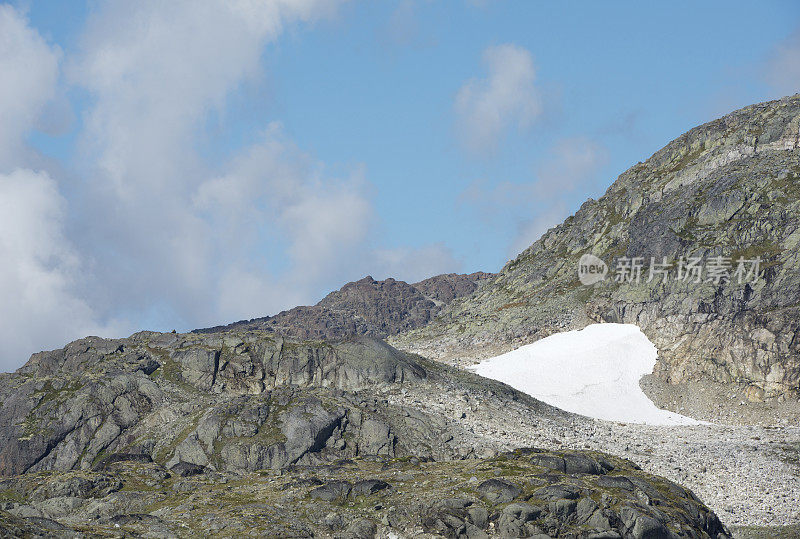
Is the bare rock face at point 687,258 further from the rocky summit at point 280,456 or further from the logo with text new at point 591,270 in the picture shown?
the rocky summit at point 280,456

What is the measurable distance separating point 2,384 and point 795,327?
10110 centimetres

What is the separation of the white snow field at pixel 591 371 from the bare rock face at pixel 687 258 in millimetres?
3639

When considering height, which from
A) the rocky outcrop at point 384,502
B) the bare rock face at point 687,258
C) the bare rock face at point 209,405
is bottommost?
the rocky outcrop at point 384,502

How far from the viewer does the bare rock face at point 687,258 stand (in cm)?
11150

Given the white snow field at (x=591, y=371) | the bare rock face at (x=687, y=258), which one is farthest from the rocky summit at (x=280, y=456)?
the bare rock face at (x=687, y=258)

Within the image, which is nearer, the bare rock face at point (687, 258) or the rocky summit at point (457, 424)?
the rocky summit at point (457, 424)

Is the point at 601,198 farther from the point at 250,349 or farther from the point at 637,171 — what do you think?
the point at 250,349

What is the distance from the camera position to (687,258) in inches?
5290

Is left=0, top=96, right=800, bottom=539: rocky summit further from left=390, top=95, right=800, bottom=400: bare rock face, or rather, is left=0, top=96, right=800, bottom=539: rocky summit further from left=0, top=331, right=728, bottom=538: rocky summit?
left=390, top=95, right=800, bottom=400: bare rock face

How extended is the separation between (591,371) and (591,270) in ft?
132

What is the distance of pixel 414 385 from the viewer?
9112 cm

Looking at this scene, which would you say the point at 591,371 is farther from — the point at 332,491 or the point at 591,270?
the point at 332,491

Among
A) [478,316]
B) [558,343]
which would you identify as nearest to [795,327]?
[558,343]

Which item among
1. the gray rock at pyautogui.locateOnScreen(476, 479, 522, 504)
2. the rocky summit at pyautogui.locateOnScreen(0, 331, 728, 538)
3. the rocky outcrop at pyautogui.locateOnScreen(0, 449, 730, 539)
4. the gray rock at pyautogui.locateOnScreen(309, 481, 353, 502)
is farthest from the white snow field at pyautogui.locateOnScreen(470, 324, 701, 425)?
the gray rock at pyautogui.locateOnScreen(309, 481, 353, 502)
